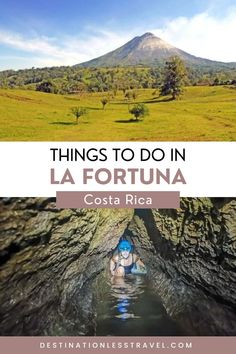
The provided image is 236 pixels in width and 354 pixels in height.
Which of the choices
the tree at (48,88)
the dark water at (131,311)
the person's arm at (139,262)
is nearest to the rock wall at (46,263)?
the dark water at (131,311)

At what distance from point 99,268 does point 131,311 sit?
3.53m

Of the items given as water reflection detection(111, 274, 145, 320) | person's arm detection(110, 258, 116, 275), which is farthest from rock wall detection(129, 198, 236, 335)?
person's arm detection(110, 258, 116, 275)

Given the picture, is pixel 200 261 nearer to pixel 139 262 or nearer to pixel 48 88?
pixel 139 262

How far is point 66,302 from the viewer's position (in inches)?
853

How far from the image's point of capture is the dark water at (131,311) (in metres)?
24.5

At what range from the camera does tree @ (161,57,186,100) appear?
69.3m

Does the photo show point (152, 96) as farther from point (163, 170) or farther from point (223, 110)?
point (163, 170)

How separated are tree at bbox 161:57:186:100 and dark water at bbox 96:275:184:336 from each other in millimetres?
40068

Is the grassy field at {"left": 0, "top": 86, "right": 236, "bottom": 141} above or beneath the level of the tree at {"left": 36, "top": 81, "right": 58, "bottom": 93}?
beneath
